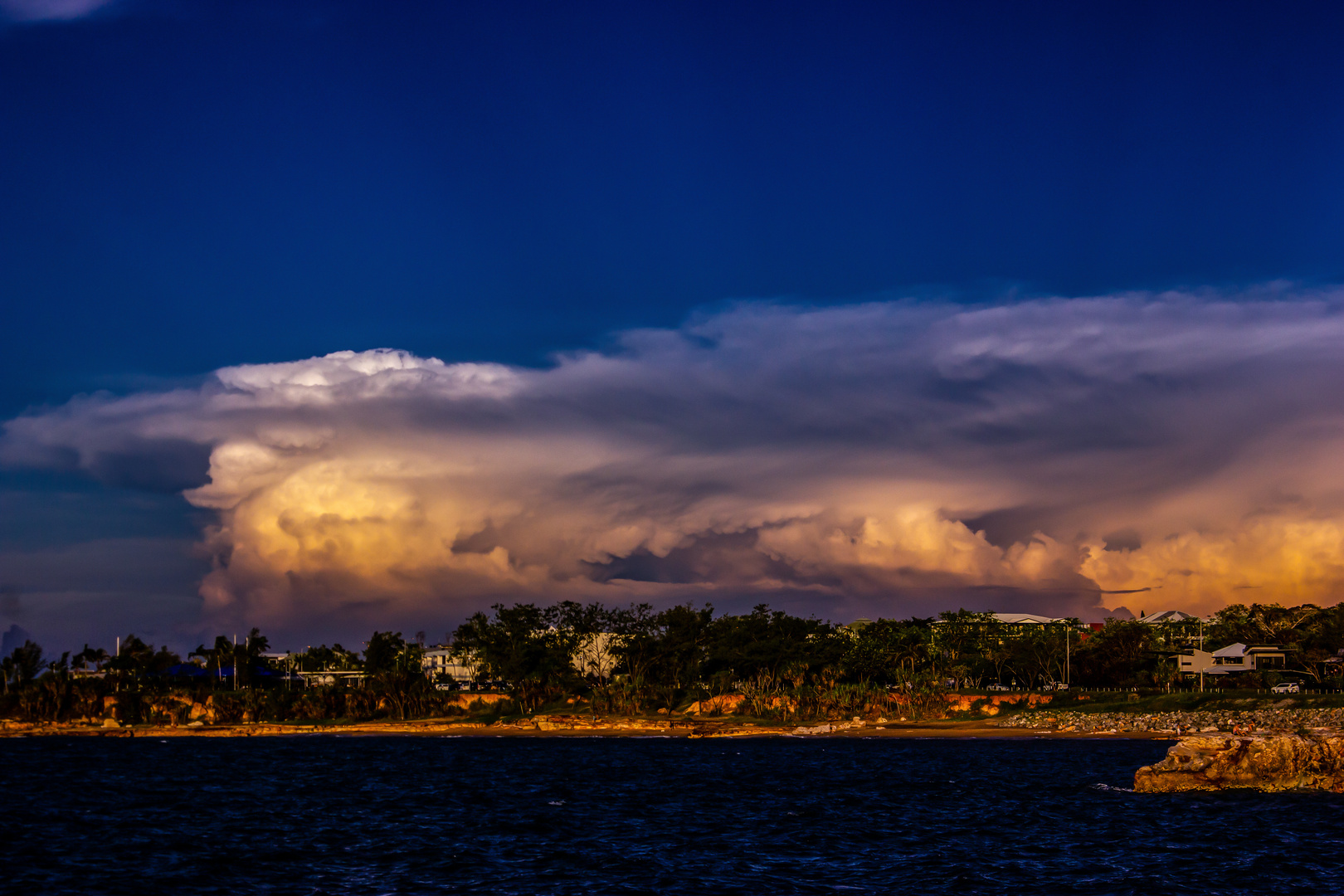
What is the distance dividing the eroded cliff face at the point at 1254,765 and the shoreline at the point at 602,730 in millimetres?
53142

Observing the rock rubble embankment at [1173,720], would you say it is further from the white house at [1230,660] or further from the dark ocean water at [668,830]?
the white house at [1230,660]

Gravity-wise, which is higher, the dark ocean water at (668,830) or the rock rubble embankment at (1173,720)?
the dark ocean water at (668,830)

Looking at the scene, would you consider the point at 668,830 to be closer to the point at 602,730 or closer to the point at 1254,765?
the point at 1254,765

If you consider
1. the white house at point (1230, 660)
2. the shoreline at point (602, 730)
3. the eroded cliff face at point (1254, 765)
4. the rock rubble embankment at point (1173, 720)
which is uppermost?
the eroded cliff face at point (1254, 765)

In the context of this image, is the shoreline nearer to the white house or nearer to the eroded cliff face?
the white house

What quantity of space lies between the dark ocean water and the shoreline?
91.0ft

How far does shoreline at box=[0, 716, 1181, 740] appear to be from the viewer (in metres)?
137

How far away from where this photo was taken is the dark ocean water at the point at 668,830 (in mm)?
45688

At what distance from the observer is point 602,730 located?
162m

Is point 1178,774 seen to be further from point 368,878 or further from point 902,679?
point 902,679

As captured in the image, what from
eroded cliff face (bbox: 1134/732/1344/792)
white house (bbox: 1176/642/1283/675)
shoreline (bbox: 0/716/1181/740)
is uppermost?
eroded cliff face (bbox: 1134/732/1344/792)

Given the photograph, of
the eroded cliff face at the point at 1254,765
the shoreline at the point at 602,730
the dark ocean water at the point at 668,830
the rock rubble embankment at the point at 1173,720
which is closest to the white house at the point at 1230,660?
the rock rubble embankment at the point at 1173,720

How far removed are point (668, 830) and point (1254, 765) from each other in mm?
36940

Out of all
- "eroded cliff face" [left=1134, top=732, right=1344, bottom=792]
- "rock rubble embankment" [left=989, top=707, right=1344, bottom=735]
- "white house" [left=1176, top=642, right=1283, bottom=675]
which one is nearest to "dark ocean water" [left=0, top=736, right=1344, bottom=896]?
"eroded cliff face" [left=1134, top=732, right=1344, bottom=792]
